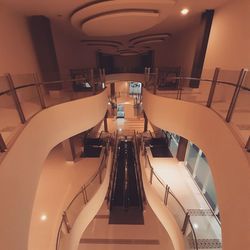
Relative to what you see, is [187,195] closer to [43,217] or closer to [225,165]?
[225,165]

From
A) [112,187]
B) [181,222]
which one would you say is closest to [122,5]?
[181,222]

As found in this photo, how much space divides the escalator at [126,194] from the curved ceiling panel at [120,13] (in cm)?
593

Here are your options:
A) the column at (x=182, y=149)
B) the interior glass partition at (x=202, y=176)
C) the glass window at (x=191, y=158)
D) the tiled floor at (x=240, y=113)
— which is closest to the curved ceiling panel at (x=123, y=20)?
the tiled floor at (x=240, y=113)

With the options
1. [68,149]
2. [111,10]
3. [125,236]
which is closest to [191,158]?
[125,236]

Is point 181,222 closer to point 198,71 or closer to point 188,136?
point 188,136

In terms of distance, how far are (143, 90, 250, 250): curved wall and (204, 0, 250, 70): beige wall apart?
5.97ft

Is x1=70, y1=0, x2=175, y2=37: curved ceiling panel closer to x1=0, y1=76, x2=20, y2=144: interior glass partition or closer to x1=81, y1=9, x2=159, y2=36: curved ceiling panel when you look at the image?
x1=81, y1=9, x2=159, y2=36: curved ceiling panel

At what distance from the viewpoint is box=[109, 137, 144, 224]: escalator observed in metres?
6.68

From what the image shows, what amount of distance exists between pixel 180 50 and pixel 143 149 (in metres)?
5.42

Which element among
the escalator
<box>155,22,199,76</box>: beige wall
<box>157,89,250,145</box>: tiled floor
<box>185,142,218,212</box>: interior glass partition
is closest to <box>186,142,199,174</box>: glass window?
<box>185,142,218,212</box>: interior glass partition

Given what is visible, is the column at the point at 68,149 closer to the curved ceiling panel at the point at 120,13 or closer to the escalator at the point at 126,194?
the escalator at the point at 126,194

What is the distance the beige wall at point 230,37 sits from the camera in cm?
378

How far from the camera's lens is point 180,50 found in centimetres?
847

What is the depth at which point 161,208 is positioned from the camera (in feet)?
14.8
